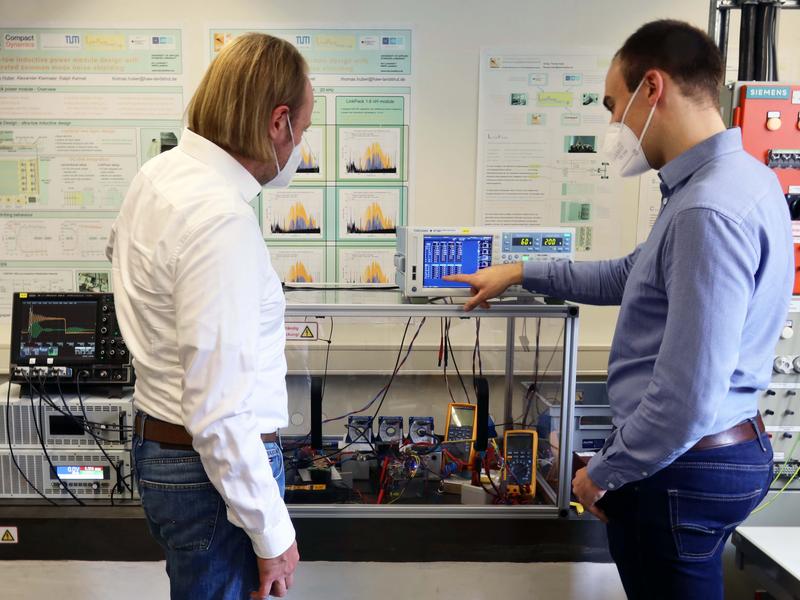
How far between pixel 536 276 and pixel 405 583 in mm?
952

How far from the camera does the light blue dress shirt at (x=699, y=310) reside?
103 centimetres

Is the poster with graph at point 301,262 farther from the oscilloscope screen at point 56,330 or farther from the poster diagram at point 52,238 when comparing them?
the oscilloscope screen at point 56,330

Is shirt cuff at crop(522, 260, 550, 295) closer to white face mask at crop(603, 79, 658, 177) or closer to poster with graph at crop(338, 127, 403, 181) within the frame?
white face mask at crop(603, 79, 658, 177)

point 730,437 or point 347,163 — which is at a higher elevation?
point 347,163

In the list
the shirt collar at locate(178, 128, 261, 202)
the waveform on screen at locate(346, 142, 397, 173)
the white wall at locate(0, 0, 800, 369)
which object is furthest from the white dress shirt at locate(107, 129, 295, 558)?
the white wall at locate(0, 0, 800, 369)

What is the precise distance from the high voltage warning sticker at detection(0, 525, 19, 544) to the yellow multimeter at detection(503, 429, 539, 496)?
1.45 meters

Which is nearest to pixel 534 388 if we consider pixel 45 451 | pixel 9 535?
pixel 45 451

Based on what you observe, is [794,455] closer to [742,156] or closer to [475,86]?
[742,156]

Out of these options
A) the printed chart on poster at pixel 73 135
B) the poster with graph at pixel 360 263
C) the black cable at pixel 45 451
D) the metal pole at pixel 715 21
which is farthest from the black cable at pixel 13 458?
the metal pole at pixel 715 21

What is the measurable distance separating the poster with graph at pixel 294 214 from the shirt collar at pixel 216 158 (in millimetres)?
1869

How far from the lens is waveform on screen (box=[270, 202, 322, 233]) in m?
2.96

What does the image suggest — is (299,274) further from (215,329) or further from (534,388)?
(215,329)

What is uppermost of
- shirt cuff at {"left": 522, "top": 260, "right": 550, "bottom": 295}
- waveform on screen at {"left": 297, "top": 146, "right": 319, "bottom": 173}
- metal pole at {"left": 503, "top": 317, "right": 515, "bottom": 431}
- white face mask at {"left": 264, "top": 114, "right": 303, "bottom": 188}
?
waveform on screen at {"left": 297, "top": 146, "right": 319, "bottom": 173}

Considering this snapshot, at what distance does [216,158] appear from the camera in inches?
41.3
